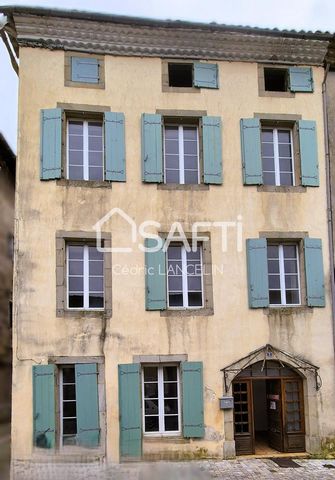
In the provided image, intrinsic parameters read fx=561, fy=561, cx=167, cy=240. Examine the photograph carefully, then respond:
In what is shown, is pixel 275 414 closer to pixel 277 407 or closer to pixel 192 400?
pixel 277 407

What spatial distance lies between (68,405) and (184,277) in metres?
3.68

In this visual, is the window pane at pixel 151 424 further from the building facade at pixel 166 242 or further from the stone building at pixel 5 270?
the stone building at pixel 5 270

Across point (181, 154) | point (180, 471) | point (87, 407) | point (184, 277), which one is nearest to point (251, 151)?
point (181, 154)

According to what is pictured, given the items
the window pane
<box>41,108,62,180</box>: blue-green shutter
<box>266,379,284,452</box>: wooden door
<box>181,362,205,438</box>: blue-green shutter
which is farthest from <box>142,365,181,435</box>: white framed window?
<box>41,108,62,180</box>: blue-green shutter

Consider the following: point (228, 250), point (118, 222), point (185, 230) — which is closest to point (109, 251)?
point (118, 222)

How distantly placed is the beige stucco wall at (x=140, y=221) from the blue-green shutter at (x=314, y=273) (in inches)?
7.4

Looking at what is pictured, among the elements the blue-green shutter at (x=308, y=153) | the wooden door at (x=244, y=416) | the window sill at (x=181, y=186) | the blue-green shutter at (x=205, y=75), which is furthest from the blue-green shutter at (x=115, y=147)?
the wooden door at (x=244, y=416)

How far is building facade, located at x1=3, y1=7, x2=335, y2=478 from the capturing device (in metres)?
11.7

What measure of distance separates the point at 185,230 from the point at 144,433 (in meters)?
4.44

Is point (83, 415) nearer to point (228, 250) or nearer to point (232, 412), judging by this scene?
point (232, 412)

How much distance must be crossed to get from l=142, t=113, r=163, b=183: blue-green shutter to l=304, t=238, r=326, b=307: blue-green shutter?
12.2ft

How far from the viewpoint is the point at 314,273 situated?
12.6 meters

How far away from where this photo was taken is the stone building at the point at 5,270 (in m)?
17.7

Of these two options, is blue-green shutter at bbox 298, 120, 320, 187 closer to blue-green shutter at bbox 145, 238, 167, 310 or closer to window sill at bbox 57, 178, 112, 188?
blue-green shutter at bbox 145, 238, 167, 310
